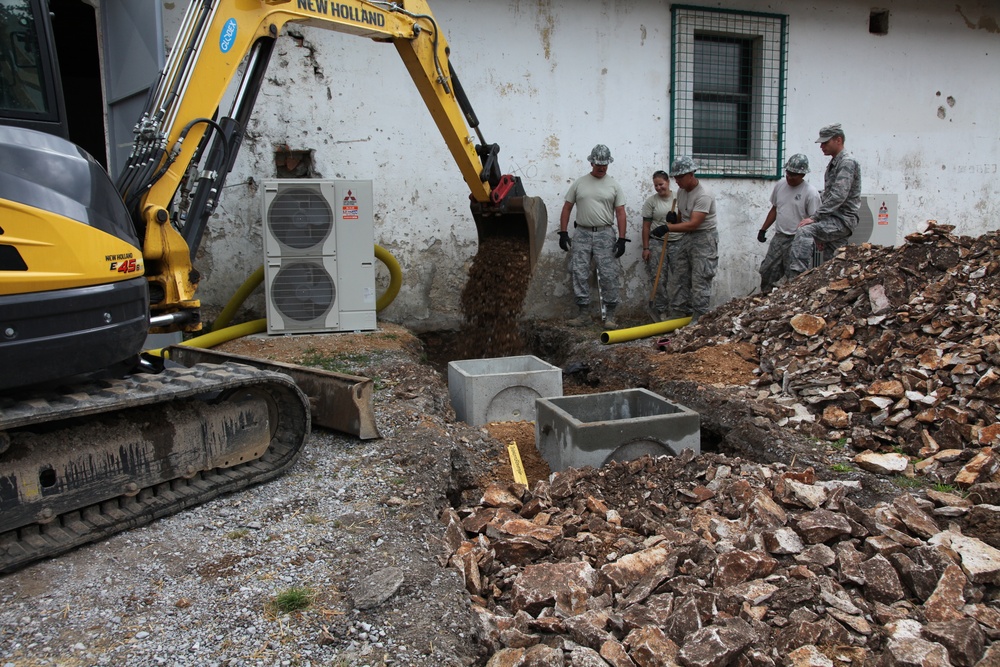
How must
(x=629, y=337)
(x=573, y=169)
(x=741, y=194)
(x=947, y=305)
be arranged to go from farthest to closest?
(x=741, y=194)
(x=573, y=169)
(x=629, y=337)
(x=947, y=305)

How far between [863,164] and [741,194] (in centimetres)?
194

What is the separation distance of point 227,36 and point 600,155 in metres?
4.87

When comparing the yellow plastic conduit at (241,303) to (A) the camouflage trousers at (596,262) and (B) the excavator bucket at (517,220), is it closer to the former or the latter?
(B) the excavator bucket at (517,220)

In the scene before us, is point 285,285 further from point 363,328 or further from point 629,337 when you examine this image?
point 629,337

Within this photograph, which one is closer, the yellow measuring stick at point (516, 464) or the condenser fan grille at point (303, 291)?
the yellow measuring stick at point (516, 464)

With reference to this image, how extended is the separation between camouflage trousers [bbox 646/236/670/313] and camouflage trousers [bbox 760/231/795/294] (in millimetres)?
1051

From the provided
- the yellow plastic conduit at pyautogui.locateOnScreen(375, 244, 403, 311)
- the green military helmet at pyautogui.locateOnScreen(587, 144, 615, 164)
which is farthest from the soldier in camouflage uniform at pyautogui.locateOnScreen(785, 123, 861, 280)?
the yellow plastic conduit at pyautogui.locateOnScreen(375, 244, 403, 311)

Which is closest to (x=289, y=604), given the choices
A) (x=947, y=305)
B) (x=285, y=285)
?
(x=285, y=285)

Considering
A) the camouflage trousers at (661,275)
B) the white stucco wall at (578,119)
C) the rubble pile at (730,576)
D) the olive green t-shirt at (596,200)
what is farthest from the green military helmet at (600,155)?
the rubble pile at (730,576)

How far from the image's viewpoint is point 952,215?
10.6m

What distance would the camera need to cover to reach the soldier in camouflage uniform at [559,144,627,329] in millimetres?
8312

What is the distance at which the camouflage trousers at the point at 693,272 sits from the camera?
8.04m

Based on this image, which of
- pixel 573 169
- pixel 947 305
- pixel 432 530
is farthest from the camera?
pixel 573 169

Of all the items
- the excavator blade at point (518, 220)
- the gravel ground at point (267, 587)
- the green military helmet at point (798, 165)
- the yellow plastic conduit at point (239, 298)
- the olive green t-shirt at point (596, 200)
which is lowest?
the gravel ground at point (267, 587)
